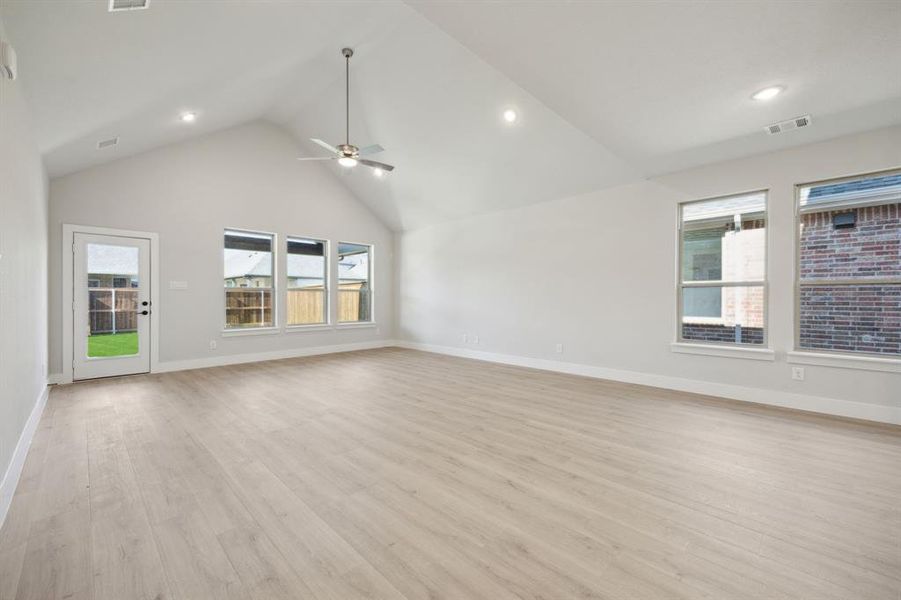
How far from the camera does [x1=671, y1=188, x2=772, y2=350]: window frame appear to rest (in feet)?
13.5

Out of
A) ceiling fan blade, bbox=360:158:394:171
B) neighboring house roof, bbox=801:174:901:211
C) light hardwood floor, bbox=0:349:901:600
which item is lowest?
light hardwood floor, bbox=0:349:901:600

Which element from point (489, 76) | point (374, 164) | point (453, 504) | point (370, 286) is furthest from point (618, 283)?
point (370, 286)

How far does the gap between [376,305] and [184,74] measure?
17.9 feet

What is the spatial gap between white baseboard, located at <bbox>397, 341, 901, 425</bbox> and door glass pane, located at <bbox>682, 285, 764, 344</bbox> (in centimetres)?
56

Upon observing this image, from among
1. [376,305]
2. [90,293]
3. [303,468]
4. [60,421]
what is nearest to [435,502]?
[303,468]

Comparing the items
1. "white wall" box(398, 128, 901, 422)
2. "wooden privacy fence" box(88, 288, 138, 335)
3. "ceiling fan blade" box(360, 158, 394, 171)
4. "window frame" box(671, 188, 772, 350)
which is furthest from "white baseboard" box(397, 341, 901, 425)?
"wooden privacy fence" box(88, 288, 138, 335)

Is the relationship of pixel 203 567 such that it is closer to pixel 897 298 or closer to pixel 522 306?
pixel 522 306

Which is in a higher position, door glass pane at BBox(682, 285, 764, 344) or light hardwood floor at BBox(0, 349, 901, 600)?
door glass pane at BBox(682, 285, 764, 344)

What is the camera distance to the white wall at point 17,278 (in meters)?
2.20

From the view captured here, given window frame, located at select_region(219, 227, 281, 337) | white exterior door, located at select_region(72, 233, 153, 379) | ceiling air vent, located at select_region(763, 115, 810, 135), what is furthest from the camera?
window frame, located at select_region(219, 227, 281, 337)

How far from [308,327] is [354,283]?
145 centimetres

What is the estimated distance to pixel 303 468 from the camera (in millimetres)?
2547

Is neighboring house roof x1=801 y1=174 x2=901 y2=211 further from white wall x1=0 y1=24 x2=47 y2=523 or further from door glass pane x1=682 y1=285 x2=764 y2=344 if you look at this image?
white wall x1=0 y1=24 x2=47 y2=523

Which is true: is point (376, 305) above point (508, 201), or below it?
below
